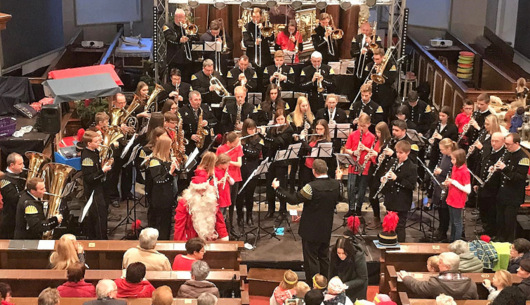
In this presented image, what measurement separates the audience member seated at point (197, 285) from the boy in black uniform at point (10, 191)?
273 centimetres

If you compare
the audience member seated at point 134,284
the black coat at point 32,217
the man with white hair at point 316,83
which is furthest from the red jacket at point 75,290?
the man with white hair at point 316,83

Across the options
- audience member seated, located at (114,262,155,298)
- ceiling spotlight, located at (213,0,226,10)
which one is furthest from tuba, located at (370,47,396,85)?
audience member seated, located at (114,262,155,298)

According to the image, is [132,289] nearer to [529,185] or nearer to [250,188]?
[250,188]

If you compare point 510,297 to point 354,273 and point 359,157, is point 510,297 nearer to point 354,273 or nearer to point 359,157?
point 354,273

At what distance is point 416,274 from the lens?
7.50 m

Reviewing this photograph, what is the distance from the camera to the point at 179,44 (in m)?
13.0

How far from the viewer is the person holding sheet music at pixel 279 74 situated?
11.8m

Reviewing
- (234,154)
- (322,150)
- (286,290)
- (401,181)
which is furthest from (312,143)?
(286,290)

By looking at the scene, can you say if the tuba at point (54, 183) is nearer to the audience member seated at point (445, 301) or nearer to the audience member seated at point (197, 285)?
the audience member seated at point (197, 285)

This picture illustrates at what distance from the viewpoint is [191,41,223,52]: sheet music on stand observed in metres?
12.5

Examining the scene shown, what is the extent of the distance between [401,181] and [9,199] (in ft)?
14.4

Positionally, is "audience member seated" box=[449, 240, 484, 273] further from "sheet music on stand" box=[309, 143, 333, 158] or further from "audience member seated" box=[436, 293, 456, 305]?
"sheet music on stand" box=[309, 143, 333, 158]

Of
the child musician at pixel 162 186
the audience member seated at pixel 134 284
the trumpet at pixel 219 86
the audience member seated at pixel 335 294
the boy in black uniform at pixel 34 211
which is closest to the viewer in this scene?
the audience member seated at pixel 335 294

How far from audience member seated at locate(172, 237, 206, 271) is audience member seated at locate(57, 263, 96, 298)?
946 mm
